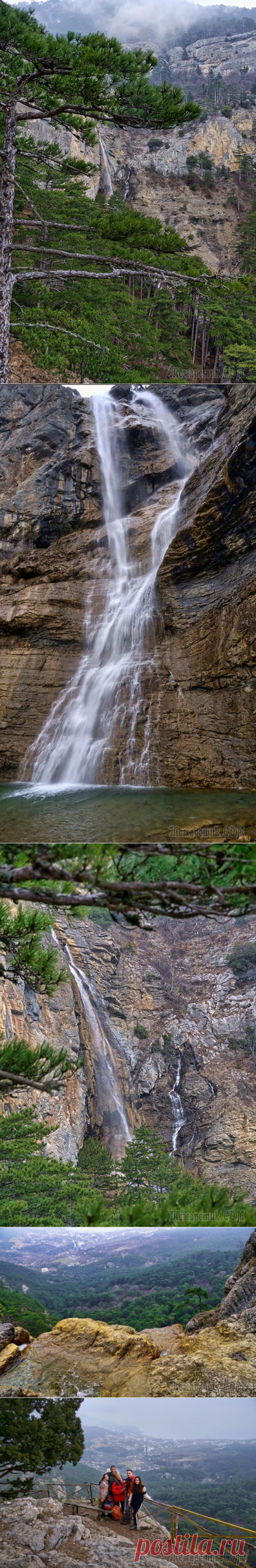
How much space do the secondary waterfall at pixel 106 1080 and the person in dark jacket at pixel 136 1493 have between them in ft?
5.98

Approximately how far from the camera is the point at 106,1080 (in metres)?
4.46

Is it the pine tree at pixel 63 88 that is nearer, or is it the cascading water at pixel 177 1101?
the cascading water at pixel 177 1101

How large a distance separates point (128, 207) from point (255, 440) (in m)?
10.4

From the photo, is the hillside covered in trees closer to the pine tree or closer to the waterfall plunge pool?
the pine tree

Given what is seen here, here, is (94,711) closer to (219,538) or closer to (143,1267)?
(219,538)

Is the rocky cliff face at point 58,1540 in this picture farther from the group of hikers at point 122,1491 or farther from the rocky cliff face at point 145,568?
the rocky cliff face at point 145,568

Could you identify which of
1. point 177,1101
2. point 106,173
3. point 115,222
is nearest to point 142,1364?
point 177,1101

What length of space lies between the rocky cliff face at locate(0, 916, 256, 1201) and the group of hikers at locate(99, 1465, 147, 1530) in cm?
171

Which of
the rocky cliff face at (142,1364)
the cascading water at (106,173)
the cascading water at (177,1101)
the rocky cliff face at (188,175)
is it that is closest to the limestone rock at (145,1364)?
the rocky cliff face at (142,1364)

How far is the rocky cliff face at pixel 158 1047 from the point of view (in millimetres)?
4332

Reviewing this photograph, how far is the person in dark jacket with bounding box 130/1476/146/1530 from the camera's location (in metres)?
4.56

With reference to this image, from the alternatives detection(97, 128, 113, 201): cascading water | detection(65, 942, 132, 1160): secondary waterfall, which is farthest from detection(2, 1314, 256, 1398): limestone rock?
detection(97, 128, 113, 201): cascading water

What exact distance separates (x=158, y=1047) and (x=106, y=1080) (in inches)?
12.6

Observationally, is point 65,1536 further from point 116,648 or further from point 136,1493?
point 116,648
